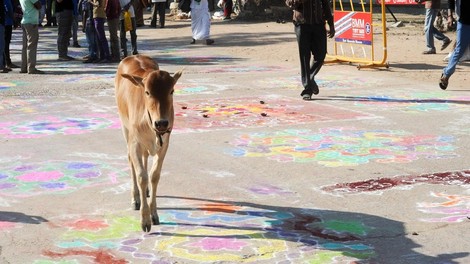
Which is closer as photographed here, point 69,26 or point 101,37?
point 101,37

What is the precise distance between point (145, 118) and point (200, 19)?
1656 centimetres

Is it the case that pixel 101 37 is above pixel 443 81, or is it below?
above

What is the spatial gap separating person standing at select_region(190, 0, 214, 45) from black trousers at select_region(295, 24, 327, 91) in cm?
975

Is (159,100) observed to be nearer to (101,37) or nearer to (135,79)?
(135,79)

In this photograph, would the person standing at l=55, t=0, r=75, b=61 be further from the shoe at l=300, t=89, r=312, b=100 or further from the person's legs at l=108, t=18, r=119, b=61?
the shoe at l=300, t=89, r=312, b=100

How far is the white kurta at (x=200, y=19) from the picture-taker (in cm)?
2336

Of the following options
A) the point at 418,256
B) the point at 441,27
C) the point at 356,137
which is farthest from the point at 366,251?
the point at 441,27

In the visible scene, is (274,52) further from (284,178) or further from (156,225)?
(156,225)

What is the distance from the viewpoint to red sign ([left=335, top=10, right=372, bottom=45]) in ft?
58.4

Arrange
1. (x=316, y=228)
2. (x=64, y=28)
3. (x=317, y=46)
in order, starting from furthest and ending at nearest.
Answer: (x=64, y=28), (x=317, y=46), (x=316, y=228)

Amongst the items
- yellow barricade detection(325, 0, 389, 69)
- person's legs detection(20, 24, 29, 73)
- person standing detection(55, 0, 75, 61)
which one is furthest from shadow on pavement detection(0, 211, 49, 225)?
person standing detection(55, 0, 75, 61)

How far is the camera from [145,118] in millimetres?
7121

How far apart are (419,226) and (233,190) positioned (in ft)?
6.44

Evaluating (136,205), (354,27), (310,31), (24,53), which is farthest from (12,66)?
(136,205)
